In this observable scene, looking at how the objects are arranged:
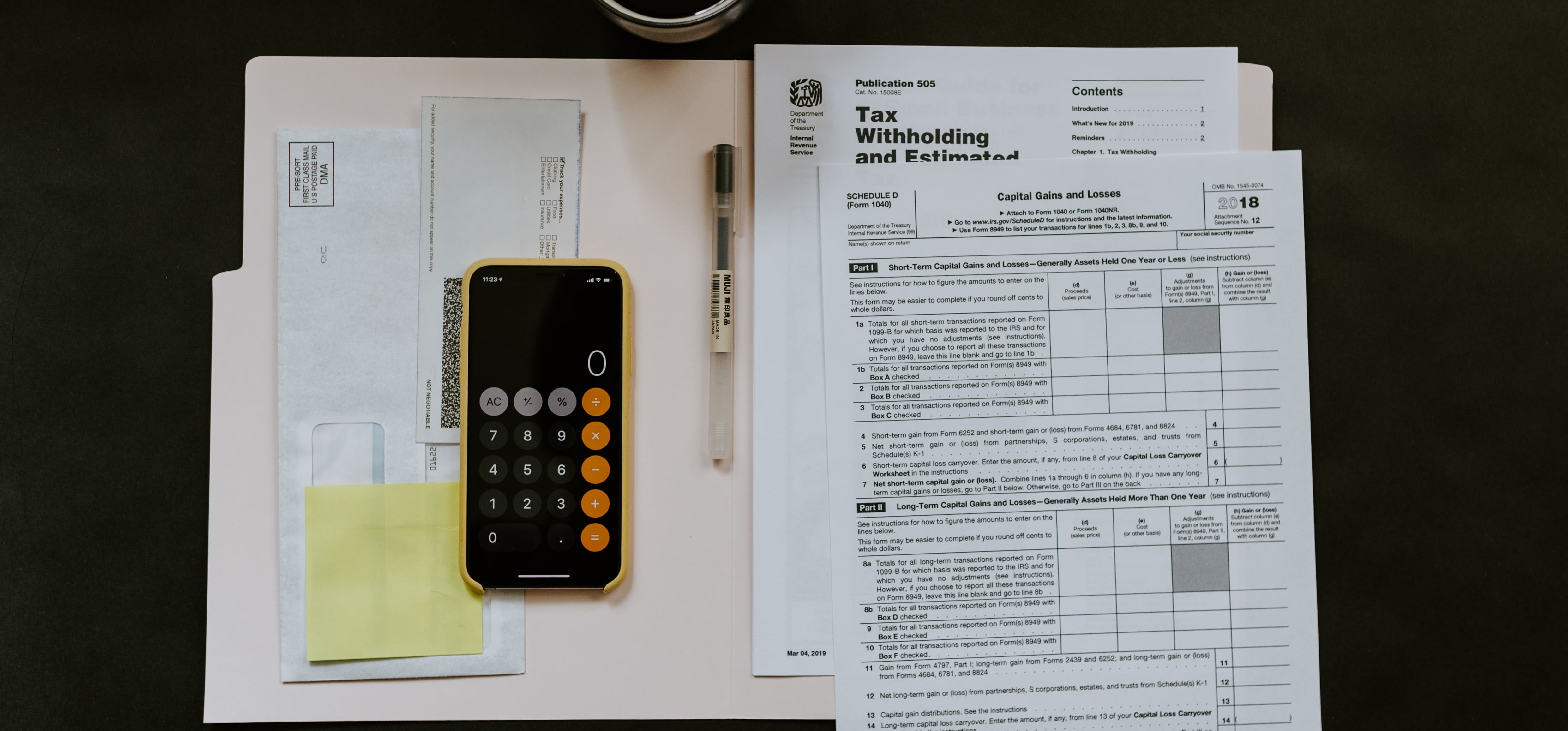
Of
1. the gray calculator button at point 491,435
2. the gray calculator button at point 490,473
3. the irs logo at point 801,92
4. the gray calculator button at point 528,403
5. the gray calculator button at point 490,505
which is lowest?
the gray calculator button at point 490,505

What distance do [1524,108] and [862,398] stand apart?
482 mm

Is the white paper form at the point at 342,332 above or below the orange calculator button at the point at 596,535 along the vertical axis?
above

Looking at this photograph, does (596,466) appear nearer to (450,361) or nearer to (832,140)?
(450,361)

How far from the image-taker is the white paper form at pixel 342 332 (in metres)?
0.52

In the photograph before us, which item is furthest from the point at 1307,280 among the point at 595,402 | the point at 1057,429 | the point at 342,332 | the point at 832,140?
the point at 342,332

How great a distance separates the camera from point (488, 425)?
1.69 ft

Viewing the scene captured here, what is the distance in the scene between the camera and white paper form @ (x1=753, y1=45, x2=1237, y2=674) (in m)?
0.52

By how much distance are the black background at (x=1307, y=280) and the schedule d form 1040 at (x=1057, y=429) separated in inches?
2.1

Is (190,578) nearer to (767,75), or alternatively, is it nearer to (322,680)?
(322,680)

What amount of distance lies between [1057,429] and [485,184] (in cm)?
40

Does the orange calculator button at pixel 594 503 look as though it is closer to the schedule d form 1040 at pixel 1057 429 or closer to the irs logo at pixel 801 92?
the schedule d form 1040 at pixel 1057 429

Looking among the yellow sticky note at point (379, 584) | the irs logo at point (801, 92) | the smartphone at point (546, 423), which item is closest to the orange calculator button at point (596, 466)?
the smartphone at point (546, 423)

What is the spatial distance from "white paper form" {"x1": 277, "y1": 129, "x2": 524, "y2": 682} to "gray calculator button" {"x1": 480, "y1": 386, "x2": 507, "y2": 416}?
0.18ft

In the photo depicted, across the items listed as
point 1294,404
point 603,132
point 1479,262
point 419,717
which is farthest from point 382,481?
point 1479,262
